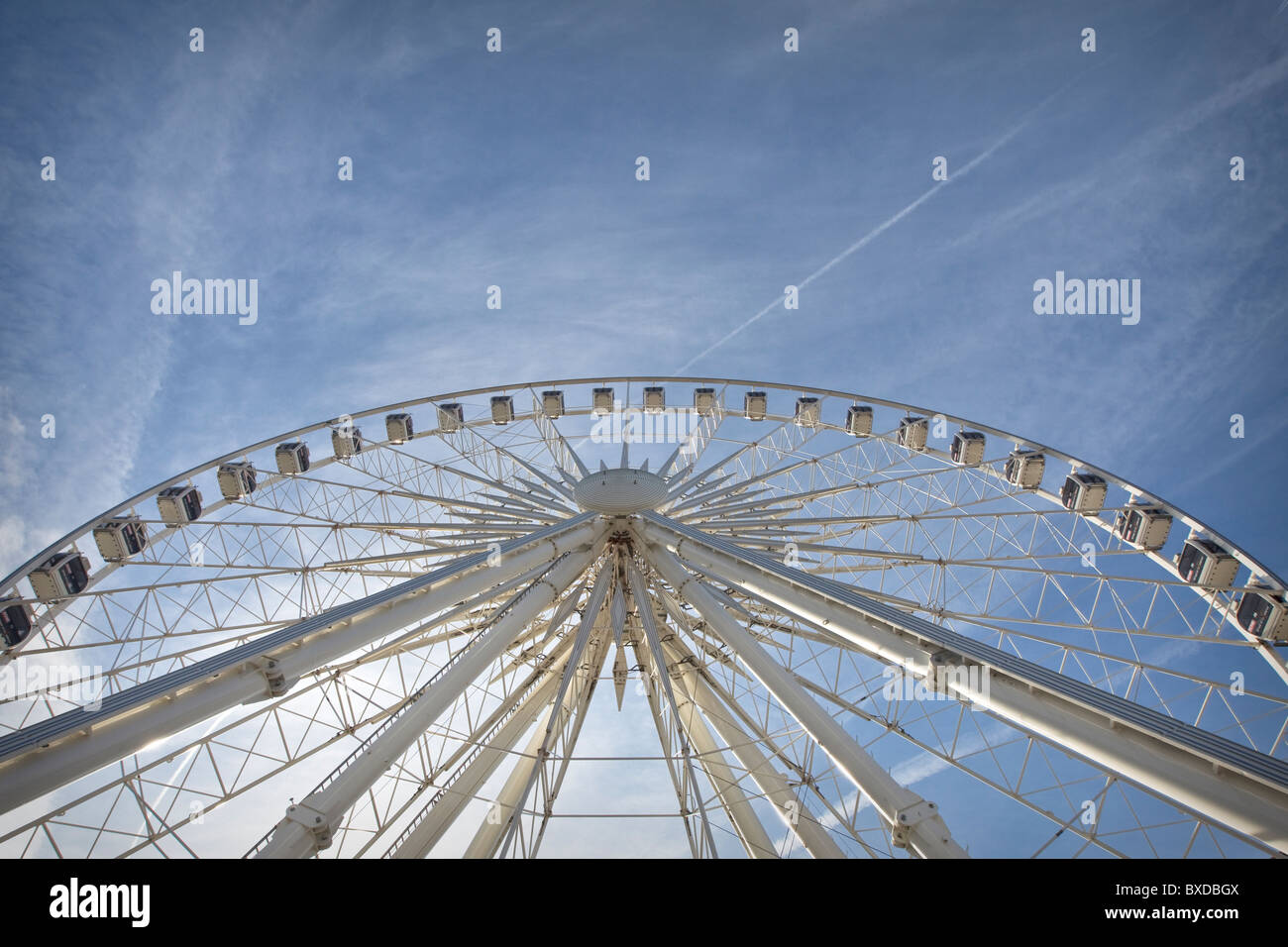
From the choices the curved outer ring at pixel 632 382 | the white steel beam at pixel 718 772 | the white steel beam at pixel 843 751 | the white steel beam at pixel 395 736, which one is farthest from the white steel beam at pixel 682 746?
the curved outer ring at pixel 632 382

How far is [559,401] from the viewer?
2931 cm

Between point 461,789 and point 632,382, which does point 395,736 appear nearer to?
point 461,789

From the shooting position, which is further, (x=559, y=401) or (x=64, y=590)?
(x=559, y=401)

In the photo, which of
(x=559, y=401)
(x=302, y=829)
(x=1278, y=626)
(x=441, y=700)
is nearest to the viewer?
(x=302, y=829)

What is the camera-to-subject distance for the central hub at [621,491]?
760 inches

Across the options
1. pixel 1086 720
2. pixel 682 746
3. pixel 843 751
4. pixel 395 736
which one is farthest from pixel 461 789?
pixel 1086 720

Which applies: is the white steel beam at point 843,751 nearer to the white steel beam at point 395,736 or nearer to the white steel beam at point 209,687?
the white steel beam at point 395,736

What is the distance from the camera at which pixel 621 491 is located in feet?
63.9

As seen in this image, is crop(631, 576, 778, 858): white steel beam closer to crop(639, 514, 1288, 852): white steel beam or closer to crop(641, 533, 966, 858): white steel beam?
crop(641, 533, 966, 858): white steel beam

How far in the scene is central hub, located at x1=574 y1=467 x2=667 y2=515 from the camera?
63.3 feet
